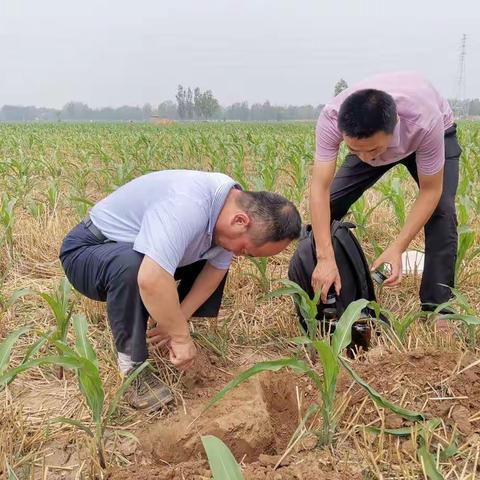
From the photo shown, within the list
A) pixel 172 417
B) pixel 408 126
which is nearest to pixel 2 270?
pixel 172 417

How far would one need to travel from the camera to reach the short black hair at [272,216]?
67.5 inches

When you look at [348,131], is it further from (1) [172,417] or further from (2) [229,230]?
(1) [172,417]

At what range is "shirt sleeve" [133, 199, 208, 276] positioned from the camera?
1.64 metres

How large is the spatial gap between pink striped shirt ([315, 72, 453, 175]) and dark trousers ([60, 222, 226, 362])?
0.94 metres

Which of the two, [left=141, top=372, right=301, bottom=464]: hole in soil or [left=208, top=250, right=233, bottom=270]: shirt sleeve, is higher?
[left=208, top=250, right=233, bottom=270]: shirt sleeve

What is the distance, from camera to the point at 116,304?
1.83 metres

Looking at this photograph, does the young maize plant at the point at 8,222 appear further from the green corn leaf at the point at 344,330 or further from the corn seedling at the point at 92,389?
the green corn leaf at the point at 344,330

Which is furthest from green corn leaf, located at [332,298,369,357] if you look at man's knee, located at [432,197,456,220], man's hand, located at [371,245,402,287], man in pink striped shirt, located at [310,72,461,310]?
man's knee, located at [432,197,456,220]

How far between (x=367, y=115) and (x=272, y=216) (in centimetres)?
51

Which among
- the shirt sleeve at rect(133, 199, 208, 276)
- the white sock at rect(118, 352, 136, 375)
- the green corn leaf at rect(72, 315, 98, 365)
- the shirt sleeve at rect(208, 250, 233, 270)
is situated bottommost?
the white sock at rect(118, 352, 136, 375)

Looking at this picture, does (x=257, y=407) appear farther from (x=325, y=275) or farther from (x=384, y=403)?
(x=325, y=275)

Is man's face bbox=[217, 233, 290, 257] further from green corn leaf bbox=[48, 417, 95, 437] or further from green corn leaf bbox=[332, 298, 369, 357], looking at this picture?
green corn leaf bbox=[48, 417, 95, 437]

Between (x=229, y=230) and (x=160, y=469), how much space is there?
0.76 metres

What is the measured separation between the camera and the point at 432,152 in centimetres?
213
